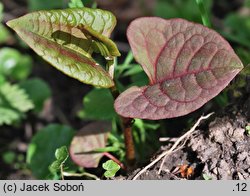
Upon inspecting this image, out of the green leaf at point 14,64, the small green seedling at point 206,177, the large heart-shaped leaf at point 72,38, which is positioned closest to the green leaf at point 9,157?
the green leaf at point 14,64

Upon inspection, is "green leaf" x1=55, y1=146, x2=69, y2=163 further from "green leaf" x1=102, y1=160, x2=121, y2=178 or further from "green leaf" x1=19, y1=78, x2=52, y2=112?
"green leaf" x1=19, y1=78, x2=52, y2=112

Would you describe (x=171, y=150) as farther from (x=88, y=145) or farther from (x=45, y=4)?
(x=45, y=4)

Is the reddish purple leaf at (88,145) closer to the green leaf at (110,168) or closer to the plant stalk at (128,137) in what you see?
the plant stalk at (128,137)

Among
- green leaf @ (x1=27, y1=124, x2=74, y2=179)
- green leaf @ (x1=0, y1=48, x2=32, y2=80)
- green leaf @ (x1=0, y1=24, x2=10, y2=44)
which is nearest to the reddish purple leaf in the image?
green leaf @ (x1=27, y1=124, x2=74, y2=179)

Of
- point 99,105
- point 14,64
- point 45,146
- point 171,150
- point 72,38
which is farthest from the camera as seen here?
point 14,64

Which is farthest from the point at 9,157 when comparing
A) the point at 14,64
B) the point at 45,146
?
the point at 14,64
